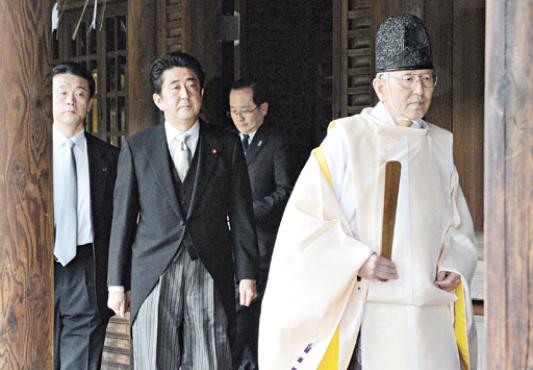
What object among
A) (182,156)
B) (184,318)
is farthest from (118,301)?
(182,156)

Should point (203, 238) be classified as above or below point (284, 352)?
above

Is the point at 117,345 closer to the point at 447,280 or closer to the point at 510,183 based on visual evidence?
the point at 447,280

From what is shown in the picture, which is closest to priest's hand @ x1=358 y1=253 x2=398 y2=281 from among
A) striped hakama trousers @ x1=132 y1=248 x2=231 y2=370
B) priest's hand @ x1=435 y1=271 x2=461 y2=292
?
priest's hand @ x1=435 y1=271 x2=461 y2=292

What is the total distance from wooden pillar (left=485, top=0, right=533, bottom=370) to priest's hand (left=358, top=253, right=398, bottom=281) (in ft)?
3.37

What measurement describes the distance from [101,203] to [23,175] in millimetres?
946

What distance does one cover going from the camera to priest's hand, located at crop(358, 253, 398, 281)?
3.48 metres

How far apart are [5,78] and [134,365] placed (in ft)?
4.78

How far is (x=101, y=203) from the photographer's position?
15.9 ft

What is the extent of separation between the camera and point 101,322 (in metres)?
4.93

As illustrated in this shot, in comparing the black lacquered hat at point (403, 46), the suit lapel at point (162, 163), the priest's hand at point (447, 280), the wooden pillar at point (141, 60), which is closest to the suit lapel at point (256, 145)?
the wooden pillar at point (141, 60)

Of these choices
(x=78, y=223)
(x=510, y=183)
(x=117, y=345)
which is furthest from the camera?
(x=117, y=345)

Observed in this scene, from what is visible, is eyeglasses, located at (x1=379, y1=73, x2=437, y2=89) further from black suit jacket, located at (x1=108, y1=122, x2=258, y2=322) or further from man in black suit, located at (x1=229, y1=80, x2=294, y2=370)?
man in black suit, located at (x1=229, y1=80, x2=294, y2=370)

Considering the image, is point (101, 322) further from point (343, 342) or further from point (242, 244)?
point (343, 342)

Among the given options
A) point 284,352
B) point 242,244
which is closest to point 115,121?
point 242,244
